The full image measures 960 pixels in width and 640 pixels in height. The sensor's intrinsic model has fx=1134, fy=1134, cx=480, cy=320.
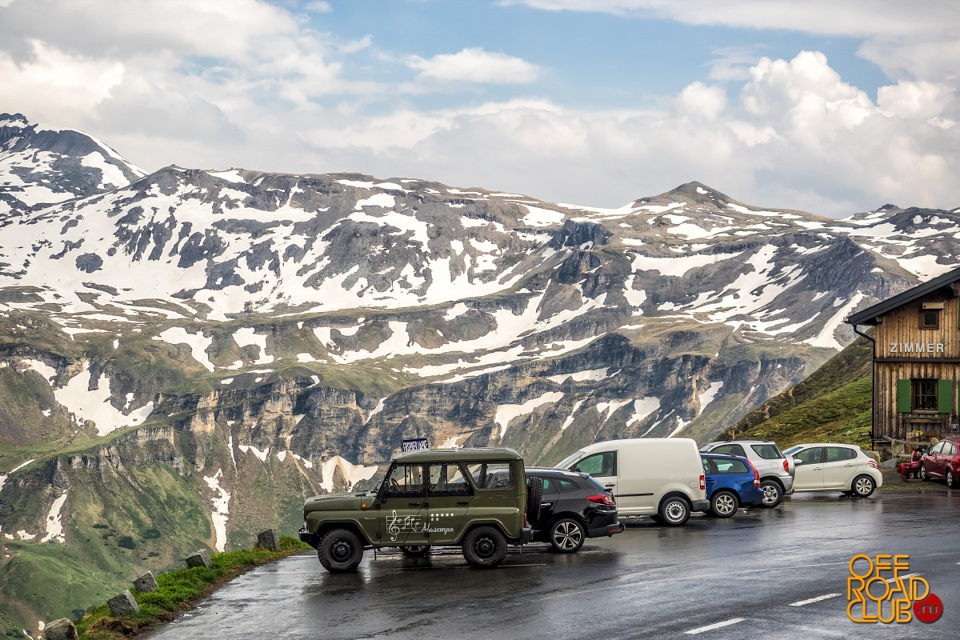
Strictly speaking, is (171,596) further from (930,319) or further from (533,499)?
(930,319)

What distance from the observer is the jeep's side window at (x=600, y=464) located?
30719 millimetres

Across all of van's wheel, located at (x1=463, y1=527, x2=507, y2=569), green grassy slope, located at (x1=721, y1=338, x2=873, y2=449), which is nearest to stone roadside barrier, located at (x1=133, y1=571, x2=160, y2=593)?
van's wheel, located at (x1=463, y1=527, x2=507, y2=569)

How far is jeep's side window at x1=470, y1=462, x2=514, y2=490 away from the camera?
77.5 feet

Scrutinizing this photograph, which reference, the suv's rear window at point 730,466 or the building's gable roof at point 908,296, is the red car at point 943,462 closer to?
the building's gable roof at point 908,296

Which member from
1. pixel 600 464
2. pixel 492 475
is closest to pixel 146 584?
pixel 492 475

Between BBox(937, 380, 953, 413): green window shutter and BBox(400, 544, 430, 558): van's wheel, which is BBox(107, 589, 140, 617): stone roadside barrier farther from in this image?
BBox(937, 380, 953, 413): green window shutter

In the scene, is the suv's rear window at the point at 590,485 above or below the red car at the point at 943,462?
below

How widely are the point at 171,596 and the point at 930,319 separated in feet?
129

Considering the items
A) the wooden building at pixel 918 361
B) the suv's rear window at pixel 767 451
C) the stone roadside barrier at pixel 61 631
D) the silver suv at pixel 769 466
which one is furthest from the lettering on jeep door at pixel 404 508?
the wooden building at pixel 918 361

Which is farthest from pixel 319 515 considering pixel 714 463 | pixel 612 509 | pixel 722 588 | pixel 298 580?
pixel 714 463

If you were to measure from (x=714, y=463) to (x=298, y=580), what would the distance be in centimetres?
1483

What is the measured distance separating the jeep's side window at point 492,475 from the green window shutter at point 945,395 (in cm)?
3237

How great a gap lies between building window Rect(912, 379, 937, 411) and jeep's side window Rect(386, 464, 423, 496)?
33803mm

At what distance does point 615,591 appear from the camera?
20438 millimetres
